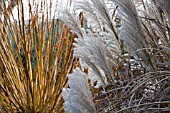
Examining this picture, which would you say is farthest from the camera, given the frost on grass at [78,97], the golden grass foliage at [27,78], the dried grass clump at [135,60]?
the golden grass foliage at [27,78]

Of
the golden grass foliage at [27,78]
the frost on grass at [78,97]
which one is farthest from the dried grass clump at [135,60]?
the golden grass foliage at [27,78]

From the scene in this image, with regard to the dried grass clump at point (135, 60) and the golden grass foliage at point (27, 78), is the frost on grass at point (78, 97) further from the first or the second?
the golden grass foliage at point (27, 78)

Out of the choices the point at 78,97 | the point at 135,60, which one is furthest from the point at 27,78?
the point at 78,97

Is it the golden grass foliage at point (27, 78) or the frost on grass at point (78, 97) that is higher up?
the golden grass foliage at point (27, 78)

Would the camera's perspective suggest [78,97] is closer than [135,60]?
Yes

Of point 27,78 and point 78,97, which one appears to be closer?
point 78,97

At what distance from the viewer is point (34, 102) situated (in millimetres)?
2289

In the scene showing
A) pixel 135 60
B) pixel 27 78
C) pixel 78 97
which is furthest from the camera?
pixel 27 78

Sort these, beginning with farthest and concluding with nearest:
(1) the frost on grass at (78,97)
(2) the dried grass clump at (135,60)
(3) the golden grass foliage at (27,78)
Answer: (3) the golden grass foliage at (27,78), (2) the dried grass clump at (135,60), (1) the frost on grass at (78,97)

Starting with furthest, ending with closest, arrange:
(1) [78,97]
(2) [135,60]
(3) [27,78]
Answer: (3) [27,78]
(2) [135,60]
(1) [78,97]

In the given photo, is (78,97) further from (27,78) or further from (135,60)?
(27,78)

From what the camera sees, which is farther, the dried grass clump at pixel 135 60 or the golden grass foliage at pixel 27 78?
the golden grass foliage at pixel 27 78

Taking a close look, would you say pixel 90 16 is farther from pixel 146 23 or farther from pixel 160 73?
pixel 160 73

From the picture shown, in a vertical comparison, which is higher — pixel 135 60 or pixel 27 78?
pixel 27 78
